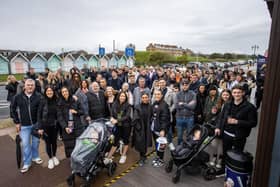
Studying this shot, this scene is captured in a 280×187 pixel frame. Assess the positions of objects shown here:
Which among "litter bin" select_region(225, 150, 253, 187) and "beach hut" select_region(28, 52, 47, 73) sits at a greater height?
"beach hut" select_region(28, 52, 47, 73)

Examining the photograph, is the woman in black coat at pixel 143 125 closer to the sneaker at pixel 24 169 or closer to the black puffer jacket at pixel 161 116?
the black puffer jacket at pixel 161 116

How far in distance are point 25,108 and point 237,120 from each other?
3776 millimetres

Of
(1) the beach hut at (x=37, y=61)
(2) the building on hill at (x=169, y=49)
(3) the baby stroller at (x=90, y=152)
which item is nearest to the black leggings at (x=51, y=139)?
(3) the baby stroller at (x=90, y=152)

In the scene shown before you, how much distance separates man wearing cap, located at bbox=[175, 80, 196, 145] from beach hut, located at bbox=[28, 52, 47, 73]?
94.3 feet

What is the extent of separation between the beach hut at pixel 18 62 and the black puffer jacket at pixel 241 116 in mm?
30216

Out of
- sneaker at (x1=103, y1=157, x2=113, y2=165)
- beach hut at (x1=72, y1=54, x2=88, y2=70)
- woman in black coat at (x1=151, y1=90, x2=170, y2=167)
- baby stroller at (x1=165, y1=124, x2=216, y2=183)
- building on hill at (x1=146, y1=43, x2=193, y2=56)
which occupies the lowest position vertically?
sneaker at (x1=103, y1=157, x2=113, y2=165)

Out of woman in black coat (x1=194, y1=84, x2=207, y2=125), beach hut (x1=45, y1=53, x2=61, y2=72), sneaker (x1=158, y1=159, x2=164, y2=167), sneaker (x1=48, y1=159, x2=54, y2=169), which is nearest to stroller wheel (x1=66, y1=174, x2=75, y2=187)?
sneaker (x1=48, y1=159, x2=54, y2=169)

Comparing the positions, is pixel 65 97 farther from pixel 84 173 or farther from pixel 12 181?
pixel 12 181

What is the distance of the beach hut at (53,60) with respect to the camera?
2870cm

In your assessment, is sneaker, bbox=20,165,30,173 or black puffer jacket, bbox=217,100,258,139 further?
sneaker, bbox=20,165,30,173

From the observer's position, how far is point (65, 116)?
10.7ft

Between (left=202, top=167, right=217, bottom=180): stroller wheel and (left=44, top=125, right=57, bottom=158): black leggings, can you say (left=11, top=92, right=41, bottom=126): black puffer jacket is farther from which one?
(left=202, top=167, right=217, bottom=180): stroller wheel

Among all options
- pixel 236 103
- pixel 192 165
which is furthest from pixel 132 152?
pixel 236 103

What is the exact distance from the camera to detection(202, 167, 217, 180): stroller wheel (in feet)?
9.73
